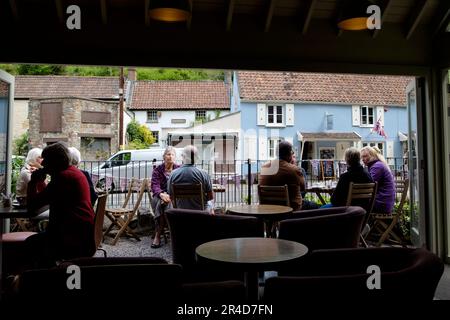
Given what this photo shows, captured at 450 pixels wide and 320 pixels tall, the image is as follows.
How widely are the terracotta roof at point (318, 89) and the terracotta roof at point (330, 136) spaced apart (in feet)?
5.77

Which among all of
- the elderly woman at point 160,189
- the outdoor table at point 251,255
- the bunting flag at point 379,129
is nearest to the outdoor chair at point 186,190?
the elderly woman at point 160,189

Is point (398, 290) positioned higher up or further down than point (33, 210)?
further down

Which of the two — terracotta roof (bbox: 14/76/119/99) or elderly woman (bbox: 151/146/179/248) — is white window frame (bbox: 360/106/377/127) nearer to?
terracotta roof (bbox: 14/76/119/99)

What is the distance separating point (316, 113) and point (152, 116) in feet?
40.5

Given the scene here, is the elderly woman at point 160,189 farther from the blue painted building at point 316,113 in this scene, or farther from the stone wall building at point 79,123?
the stone wall building at point 79,123

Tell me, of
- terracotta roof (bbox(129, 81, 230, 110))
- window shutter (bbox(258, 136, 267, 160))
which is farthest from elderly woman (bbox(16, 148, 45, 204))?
terracotta roof (bbox(129, 81, 230, 110))

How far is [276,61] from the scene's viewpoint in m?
4.49

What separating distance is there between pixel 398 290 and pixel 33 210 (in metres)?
2.68

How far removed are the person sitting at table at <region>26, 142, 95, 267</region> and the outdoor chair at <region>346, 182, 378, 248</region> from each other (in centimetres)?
304

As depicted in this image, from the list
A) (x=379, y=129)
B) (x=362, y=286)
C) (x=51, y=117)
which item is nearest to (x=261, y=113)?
(x=379, y=129)

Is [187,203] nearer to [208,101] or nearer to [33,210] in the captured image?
[33,210]

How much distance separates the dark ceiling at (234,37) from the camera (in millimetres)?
4098

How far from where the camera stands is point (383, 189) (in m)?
5.36
